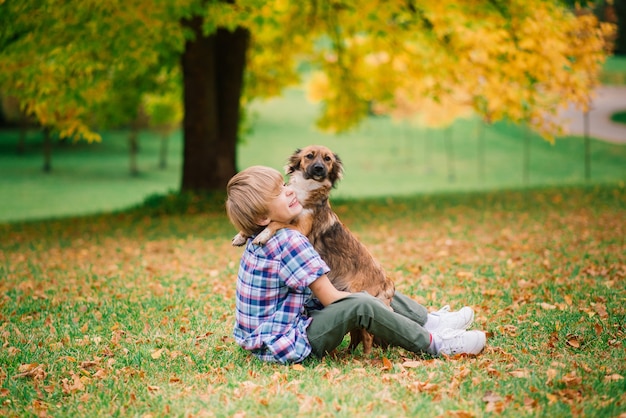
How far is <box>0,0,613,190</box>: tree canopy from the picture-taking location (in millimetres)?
10344

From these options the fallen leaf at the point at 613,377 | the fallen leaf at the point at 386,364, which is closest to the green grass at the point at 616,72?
the fallen leaf at the point at 613,377

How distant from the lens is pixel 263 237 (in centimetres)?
398

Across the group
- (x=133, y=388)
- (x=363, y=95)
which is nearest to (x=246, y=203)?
(x=133, y=388)

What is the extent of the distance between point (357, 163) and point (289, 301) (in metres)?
37.5

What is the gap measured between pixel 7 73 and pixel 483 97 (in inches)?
391

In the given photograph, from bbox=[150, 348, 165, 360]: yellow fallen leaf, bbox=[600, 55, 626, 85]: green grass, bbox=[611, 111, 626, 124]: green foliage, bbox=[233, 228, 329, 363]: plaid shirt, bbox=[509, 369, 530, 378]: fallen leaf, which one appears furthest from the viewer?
bbox=[600, 55, 626, 85]: green grass

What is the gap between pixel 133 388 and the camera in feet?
12.8

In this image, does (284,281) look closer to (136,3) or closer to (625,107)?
(136,3)

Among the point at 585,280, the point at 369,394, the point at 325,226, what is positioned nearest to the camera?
the point at 369,394

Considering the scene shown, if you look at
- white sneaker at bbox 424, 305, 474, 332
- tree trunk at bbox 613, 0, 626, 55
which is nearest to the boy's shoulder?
white sneaker at bbox 424, 305, 474, 332

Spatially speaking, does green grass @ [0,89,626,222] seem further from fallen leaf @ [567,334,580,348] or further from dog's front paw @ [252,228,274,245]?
dog's front paw @ [252,228,274,245]

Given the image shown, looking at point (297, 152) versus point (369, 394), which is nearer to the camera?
point (369, 394)

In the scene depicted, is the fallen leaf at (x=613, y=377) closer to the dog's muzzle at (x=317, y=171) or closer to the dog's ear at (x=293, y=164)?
the dog's muzzle at (x=317, y=171)

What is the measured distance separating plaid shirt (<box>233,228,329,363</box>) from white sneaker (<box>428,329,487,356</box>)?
92 cm
